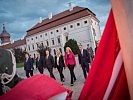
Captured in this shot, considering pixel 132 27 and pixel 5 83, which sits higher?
pixel 132 27

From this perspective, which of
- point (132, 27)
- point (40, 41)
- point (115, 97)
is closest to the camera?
point (132, 27)

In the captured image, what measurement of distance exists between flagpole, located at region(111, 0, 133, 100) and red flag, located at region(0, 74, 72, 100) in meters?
0.43

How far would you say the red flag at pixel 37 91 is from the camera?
40.4 inches

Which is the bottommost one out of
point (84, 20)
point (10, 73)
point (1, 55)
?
point (10, 73)

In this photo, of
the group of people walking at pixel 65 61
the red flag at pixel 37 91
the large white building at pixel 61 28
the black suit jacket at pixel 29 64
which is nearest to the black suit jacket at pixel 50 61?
the group of people walking at pixel 65 61

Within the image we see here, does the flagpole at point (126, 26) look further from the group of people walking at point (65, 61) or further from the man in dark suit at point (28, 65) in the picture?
the man in dark suit at point (28, 65)

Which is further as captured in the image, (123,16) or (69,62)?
(69,62)

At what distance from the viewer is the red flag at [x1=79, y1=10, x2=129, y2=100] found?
3.20ft

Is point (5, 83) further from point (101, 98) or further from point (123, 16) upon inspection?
point (123, 16)

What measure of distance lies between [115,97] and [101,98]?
0.09 metres

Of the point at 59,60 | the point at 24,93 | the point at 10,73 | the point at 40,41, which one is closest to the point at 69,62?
the point at 59,60

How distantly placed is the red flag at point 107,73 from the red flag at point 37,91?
127 millimetres

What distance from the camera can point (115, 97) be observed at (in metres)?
0.98

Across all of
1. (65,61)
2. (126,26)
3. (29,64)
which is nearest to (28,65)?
(29,64)
